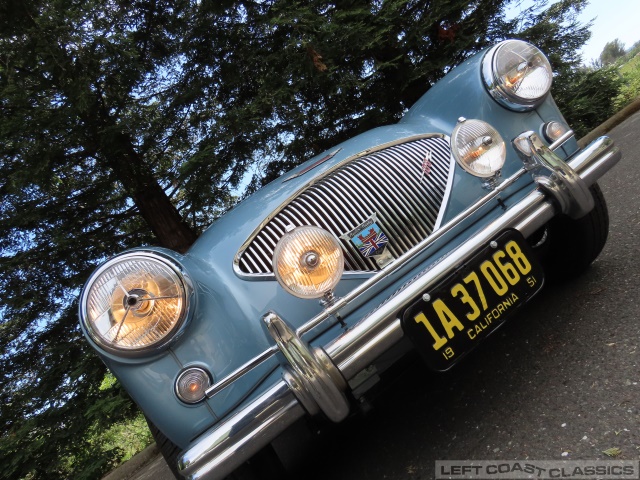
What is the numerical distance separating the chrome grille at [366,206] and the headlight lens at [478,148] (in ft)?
0.66

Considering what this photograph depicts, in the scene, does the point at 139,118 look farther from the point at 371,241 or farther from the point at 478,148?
the point at 478,148

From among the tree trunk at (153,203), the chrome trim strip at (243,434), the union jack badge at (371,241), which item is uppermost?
the tree trunk at (153,203)

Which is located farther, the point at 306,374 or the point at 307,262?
the point at 307,262

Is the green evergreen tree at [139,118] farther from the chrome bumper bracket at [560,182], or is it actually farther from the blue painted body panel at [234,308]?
the chrome bumper bracket at [560,182]

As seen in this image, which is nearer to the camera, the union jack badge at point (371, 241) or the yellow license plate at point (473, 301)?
the yellow license plate at point (473, 301)

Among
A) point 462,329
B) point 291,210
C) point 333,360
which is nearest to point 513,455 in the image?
point 462,329

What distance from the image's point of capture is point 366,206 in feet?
5.98

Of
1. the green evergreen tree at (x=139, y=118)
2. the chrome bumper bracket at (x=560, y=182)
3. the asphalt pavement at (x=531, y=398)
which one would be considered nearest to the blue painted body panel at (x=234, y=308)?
the chrome bumper bracket at (x=560, y=182)

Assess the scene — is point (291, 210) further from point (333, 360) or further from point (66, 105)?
point (66, 105)

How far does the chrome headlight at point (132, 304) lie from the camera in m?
1.45

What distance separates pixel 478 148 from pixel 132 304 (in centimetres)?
131

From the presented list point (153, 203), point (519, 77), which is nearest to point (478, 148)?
point (519, 77)

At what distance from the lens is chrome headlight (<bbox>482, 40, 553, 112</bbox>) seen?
2102 millimetres

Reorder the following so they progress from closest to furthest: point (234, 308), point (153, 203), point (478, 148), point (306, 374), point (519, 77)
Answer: point (306, 374) < point (234, 308) < point (478, 148) < point (519, 77) < point (153, 203)
